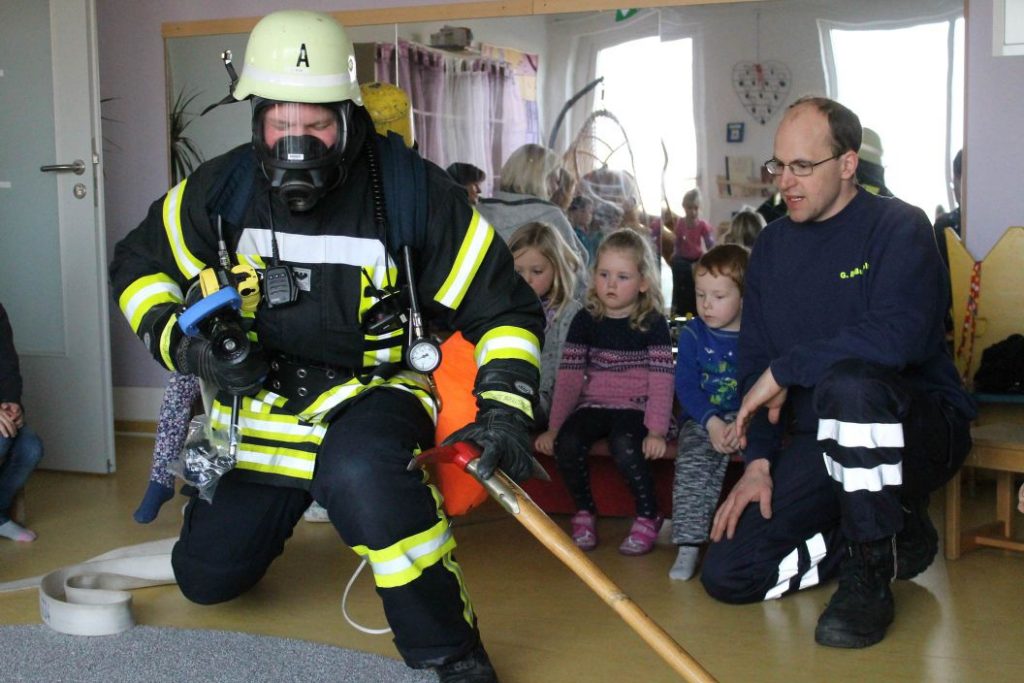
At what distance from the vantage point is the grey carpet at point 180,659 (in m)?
2.80

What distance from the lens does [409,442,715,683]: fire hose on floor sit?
2.22 metres

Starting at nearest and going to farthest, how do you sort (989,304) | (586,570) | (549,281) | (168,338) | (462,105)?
1. (586,570)
2. (168,338)
3. (549,281)
4. (989,304)
5. (462,105)

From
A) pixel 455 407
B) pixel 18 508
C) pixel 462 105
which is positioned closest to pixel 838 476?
pixel 455 407

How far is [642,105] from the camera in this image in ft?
17.6

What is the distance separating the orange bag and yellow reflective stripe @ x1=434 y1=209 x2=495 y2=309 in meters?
0.13

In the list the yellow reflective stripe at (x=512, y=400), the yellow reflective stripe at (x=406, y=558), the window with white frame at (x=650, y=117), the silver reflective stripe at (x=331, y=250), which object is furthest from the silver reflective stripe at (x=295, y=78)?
the window with white frame at (x=650, y=117)

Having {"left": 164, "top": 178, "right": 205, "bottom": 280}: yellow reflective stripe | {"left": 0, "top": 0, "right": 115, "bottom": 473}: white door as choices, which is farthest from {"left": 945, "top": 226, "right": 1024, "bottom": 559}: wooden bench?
{"left": 0, "top": 0, "right": 115, "bottom": 473}: white door

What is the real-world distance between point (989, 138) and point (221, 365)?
3519mm

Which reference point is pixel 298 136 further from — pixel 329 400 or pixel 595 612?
pixel 595 612

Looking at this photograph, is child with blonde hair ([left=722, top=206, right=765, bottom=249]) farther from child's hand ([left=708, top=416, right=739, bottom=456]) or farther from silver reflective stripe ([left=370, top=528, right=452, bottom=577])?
silver reflective stripe ([left=370, top=528, right=452, bottom=577])

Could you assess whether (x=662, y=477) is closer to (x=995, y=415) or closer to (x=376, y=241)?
(x=995, y=415)

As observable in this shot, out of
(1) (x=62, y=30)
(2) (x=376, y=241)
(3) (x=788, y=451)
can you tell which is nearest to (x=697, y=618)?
(3) (x=788, y=451)

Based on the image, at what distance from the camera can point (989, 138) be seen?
195 inches

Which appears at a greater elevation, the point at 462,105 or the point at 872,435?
the point at 462,105
